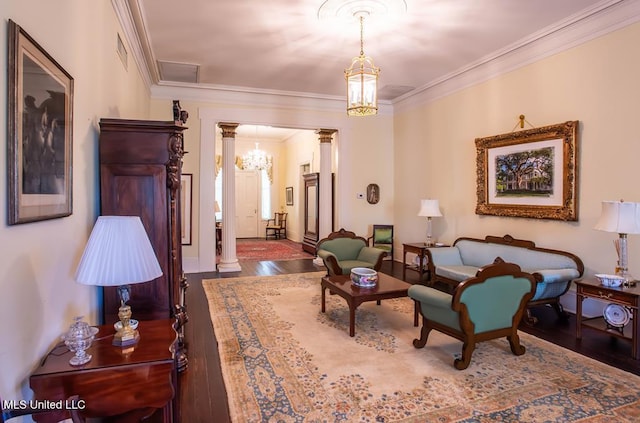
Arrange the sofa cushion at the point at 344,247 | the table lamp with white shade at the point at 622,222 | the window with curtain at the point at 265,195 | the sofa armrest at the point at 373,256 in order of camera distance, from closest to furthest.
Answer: the table lamp with white shade at the point at 622,222, the sofa armrest at the point at 373,256, the sofa cushion at the point at 344,247, the window with curtain at the point at 265,195

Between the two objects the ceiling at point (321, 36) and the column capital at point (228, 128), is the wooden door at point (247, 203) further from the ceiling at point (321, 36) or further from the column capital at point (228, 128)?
the ceiling at point (321, 36)

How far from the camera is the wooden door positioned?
12570mm

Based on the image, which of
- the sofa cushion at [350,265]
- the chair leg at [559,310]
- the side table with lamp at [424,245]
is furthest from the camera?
the side table with lamp at [424,245]

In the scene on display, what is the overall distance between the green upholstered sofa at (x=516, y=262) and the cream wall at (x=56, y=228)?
161 inches

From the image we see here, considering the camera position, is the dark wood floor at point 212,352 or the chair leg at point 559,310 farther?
the chair leg at point 559,310

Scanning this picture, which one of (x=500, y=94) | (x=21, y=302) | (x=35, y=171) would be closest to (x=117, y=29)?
(x=35, y=171)

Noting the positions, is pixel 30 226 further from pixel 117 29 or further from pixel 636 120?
pixel 636 120

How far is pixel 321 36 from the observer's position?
4711 mm

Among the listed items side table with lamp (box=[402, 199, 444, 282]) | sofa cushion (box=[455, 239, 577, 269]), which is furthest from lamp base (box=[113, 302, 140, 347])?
side table with lamp (box=[402, 199, 444, 282])

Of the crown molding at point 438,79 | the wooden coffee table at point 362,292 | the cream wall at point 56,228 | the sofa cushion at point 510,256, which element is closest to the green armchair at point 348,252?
the wooden coffee table at point 362,292

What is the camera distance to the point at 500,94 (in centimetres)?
544

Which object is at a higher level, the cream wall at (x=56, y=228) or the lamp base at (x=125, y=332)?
the cream wall at (x=56, y=228)

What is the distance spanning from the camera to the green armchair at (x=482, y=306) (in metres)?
3.06

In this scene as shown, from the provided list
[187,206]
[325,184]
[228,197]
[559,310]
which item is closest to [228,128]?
[228,197]
